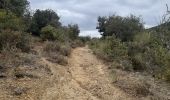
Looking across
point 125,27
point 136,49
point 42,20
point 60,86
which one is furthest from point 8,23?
point 42,20

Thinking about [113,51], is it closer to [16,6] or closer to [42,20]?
[16,6]

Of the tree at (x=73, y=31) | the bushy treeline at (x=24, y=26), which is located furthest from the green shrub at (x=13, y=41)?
the tree at (x=73, y=31)

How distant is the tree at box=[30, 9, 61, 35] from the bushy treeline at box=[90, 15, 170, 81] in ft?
20.7

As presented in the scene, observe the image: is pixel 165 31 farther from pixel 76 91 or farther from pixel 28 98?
pixel 28 98

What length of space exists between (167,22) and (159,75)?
235 centimetres

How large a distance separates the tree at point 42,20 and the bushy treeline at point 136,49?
20.7ft

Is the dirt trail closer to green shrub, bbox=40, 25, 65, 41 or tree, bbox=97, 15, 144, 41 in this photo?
green shrub, bbox=40, 25, 65, 41

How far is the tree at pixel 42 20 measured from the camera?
125ft

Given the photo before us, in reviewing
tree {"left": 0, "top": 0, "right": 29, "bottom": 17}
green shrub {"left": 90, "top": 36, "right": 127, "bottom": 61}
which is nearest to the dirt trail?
green shrub {"left": 90, "top": 36, "right": 127, "bottom": 61}

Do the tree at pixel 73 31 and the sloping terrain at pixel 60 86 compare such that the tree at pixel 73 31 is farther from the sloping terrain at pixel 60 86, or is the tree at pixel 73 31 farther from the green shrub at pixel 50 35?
the sloping terrain at pixel 60 86

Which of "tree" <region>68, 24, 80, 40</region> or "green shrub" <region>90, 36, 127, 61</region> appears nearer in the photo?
"green shrub" <region>90, 36, 127, 61</region>

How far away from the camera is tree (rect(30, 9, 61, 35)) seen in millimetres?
38094

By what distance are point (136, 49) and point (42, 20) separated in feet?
52.4

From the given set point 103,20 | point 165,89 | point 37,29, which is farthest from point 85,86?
point 103,20
